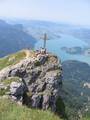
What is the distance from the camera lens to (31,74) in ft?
115

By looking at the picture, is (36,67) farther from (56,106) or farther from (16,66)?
(56,106)

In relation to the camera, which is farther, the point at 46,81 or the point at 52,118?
the point at 46,81

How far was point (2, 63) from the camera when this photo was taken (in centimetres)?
4212

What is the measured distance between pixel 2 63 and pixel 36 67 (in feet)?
21.4

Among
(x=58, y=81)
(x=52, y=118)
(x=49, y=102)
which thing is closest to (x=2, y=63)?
(x=58, y=81)

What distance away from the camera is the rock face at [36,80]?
1195 inches

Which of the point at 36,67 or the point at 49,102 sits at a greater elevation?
the point at 36,67

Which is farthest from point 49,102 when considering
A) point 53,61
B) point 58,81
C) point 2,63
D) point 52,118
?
point 52,118

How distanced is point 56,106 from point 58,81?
2.88 metres

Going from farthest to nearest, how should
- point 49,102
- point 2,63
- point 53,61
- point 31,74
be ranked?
point 2,63, point 53,61, point 31,74, point 49,102

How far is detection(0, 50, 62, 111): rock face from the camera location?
99.6 ft

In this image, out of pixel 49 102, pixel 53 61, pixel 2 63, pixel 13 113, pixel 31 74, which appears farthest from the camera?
pixel 2 63

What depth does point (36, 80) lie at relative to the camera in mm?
35031

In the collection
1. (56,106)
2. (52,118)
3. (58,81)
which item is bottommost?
(56,106)
